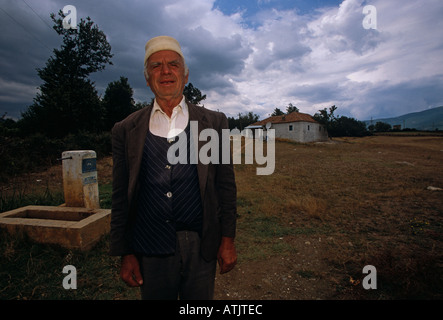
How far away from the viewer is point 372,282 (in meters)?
2.82

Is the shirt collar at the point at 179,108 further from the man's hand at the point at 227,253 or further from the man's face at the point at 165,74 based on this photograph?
the man's hand at the point at 227,253

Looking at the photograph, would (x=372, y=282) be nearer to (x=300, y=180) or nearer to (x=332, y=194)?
(x=332, y=194)

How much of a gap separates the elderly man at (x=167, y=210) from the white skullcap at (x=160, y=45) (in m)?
0.01

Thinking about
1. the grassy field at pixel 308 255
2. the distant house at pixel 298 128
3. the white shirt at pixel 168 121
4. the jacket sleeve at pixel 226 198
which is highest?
the distant house at pixel 298 128

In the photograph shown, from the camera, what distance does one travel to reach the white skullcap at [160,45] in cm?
165

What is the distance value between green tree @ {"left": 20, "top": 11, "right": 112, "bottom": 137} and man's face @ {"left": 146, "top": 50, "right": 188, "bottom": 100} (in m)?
15.9

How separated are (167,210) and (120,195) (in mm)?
400

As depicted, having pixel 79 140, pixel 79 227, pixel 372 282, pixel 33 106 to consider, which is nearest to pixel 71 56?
pixel 33 106

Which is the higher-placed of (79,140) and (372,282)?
(79,140)

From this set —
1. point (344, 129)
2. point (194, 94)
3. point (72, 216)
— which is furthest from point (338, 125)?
point (72, 216)

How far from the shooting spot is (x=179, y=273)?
1482 mm

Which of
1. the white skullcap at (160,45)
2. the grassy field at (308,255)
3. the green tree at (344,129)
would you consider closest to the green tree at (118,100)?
the grassy field at (308,255)
